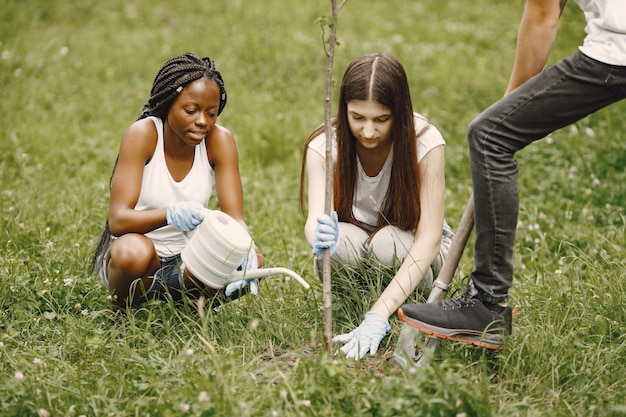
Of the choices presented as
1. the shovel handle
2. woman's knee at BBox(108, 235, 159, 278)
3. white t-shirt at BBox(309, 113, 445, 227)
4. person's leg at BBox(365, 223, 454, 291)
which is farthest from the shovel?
woman's knee at BBox(108, 235, 159, 278)

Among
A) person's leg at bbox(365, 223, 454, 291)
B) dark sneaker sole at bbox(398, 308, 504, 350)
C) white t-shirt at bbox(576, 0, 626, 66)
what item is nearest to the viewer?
white t-shirt at bbox(576, 0, 626, 66)

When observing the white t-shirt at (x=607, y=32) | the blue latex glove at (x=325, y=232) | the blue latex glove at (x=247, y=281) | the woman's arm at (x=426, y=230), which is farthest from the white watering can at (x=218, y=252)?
the white t-shirt at (x=607, y=32)

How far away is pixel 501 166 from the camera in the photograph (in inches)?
97.0

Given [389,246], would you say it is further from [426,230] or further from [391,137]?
[391,137]

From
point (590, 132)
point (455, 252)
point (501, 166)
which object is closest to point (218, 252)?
point (455, 252)

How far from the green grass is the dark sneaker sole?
0.08 metres

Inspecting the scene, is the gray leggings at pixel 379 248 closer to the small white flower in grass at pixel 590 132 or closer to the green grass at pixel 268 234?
the green grass at pixel 268 234

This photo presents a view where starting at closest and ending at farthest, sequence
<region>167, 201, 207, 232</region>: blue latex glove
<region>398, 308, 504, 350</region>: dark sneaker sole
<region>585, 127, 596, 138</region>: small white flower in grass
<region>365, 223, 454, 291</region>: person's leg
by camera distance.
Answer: <region>398, 308, 504, 350</region>: dark sneaker sole < <region>167, 201, 207, 232</region>: blue latex glove < <region>365, 223, 454, 291</region>: person's leg < <region>585, 127, 596, 138</region>: small white flower in grass

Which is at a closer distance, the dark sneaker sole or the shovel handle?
the dark sneaker sole

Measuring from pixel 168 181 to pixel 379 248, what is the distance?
866 mm

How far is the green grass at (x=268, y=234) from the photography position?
2402 mm

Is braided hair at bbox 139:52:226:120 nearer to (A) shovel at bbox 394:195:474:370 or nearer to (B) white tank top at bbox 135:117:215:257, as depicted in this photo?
(B) white tank top at bbox 135:117:215:257

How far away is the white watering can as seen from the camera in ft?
8.93

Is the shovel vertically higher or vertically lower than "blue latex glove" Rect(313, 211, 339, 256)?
lower
